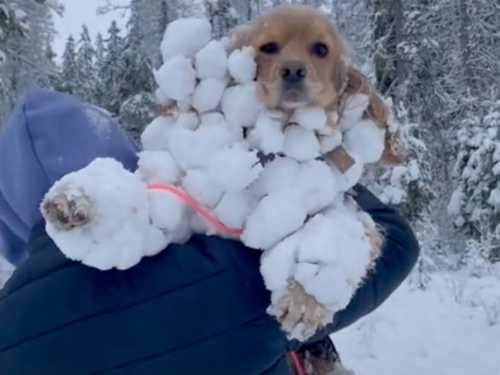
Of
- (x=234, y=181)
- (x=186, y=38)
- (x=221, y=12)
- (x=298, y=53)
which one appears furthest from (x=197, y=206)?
(x=221, y=12)

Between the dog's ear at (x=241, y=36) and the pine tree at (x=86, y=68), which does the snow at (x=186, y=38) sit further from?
Result: the pine tree at (x=86, y=68)

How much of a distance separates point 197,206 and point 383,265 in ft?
2.03

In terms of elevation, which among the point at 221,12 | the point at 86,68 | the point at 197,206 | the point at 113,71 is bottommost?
the point at 86,68

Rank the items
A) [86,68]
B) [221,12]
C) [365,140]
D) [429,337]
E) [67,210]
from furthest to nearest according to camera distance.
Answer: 1. [86,68]
2. [221,12]
3. [429,337]
4. [365,140]
5. [67,210]

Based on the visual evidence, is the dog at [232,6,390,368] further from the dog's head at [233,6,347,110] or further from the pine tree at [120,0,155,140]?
the pine tree at [120,0,155,140]

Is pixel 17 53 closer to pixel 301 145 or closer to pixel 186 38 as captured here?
pixel 186 38

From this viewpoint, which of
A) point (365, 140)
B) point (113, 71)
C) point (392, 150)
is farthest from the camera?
point (113, 71)

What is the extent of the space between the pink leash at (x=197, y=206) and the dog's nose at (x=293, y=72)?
15.3 inches

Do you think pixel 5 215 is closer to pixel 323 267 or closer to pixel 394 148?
pixel 323 267

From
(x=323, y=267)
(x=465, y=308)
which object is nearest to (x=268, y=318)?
(x=323, y=267)

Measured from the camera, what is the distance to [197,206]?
64.7 inches

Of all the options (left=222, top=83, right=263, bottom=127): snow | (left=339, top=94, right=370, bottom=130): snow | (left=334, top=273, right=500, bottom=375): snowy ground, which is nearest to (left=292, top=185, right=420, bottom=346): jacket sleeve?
(left=339, top=94, right=370, bottom=130): snow

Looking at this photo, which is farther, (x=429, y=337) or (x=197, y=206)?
(x=429, y=337)

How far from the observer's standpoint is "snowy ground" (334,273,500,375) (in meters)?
6.41
